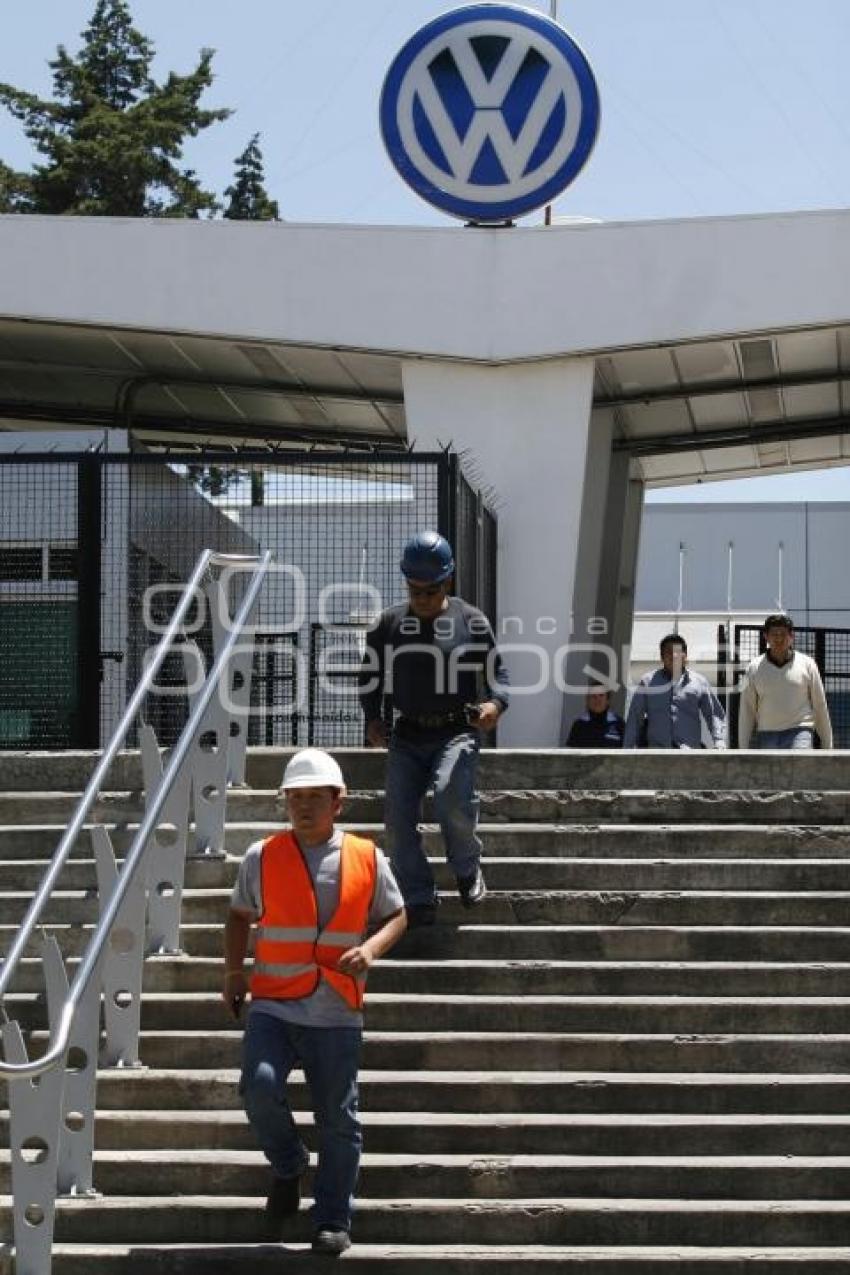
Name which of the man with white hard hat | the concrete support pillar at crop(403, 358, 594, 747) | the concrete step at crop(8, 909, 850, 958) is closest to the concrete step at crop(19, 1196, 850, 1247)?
the man with white hard hat

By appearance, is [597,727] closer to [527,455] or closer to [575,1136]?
[527,455]

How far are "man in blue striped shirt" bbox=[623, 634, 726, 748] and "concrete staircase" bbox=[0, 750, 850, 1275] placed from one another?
11.6ft

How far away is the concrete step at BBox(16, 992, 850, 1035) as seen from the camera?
379 inches

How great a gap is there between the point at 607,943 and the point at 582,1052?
0.89m

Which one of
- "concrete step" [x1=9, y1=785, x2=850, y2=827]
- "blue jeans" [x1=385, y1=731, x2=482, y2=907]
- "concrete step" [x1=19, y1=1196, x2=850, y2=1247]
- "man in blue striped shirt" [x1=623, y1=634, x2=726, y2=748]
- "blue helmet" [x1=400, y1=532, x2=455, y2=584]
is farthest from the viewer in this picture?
"man in blue striped shirt" [x1=623, y1=634, x2=726, y2=748]

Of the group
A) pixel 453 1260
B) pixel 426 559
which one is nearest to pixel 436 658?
pixel 426 559

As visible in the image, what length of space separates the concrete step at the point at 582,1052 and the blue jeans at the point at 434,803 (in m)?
0.86

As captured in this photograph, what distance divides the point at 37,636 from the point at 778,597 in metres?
23.8

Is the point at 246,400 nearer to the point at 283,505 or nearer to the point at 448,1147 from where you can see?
the point at 283,505

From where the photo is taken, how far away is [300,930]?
8.06m

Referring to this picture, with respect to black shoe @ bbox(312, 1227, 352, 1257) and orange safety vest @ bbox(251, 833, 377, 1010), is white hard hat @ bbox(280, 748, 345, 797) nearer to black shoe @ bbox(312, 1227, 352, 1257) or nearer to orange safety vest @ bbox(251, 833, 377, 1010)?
orange safety vest @ bbox(251, 833, 377, 1010)

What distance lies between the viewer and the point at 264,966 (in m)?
8.09

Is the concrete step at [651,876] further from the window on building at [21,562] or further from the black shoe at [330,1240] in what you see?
the window on building at [21,562]

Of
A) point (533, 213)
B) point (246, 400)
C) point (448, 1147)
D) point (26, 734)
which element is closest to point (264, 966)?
point (448, 1147)
